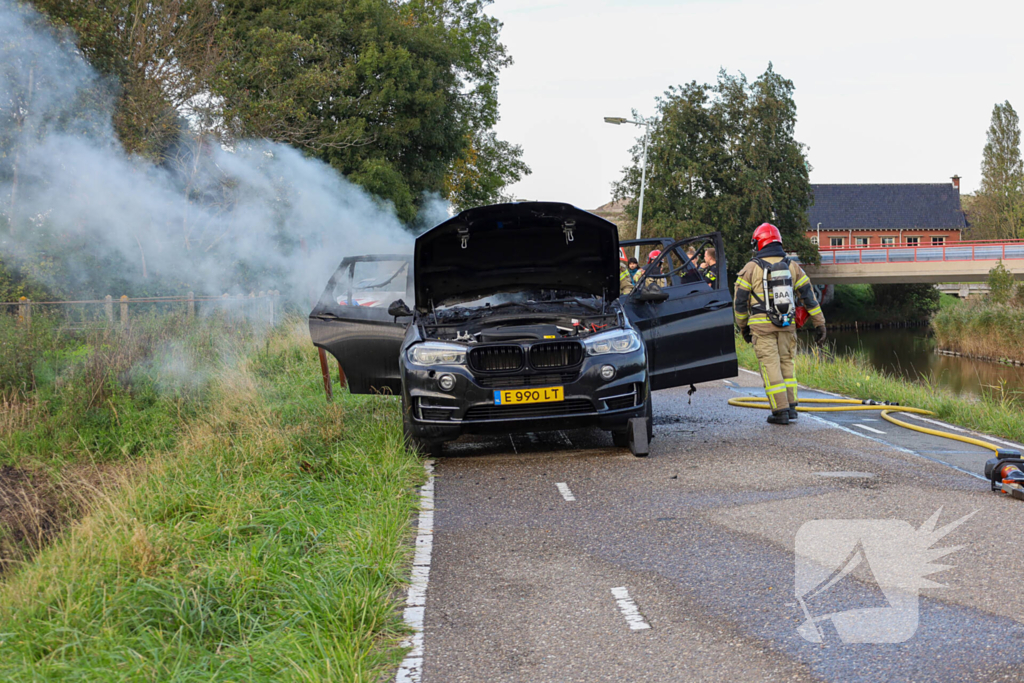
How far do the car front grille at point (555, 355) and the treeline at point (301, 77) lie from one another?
38.1ft

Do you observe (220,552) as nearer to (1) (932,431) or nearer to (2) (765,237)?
(2) (765,237)

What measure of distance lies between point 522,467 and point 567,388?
2.58ft

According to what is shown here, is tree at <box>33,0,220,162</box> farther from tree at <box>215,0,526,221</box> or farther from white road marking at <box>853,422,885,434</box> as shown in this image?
white road marking at <box>853,422,885,434</box>

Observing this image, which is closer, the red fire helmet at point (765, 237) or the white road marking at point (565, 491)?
the white road marking at point (565, 491)

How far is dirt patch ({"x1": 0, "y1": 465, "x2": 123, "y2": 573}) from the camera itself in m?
6.93

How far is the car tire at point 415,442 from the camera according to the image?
7.82 meters

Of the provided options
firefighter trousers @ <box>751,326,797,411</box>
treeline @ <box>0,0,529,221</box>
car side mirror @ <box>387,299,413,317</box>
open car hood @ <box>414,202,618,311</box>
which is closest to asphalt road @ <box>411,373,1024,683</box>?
firefighter trousers @ <box>751,326,797,411</box>

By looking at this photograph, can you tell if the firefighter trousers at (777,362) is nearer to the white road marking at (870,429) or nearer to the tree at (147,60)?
the white road marking at (870,429)

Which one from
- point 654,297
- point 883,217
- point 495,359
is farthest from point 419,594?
point 883,217

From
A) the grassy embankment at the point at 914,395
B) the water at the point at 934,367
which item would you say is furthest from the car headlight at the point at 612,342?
the water at the point at 934,367

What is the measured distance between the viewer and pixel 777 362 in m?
9.84

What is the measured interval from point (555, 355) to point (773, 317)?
326cm

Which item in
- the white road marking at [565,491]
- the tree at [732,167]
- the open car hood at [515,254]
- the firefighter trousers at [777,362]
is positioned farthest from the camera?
the tree at [732,167]

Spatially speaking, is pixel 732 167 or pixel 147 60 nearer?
pixel 147 60
